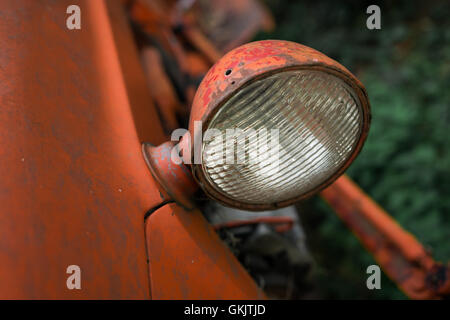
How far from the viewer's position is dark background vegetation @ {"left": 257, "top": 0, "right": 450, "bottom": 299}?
87.7 inches

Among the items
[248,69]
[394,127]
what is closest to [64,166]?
[248,69]

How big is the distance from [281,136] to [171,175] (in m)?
0.25

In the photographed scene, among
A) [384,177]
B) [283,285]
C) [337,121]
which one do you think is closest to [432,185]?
[384,177]

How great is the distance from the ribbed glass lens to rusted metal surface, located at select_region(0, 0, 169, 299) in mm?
179

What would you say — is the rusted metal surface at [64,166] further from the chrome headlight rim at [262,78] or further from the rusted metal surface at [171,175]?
the chrome headlight rim at [262,78]

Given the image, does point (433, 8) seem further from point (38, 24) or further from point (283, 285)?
point (38, 24)

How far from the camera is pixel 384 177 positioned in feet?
8.10

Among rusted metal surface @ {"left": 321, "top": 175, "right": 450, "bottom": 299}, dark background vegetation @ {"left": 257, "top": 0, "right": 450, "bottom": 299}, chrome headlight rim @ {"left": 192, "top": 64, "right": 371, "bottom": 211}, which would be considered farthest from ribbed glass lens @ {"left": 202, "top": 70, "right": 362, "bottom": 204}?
dark background vegetation @ {"left": 257, "top": 0, "right": 450, "bottom": 299}

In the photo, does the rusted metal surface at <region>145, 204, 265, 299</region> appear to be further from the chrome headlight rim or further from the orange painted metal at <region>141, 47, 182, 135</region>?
the orange painted metal at <region>141, 47, 182, 135</region>

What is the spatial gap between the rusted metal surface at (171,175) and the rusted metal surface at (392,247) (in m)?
0.96

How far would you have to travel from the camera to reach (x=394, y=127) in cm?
255

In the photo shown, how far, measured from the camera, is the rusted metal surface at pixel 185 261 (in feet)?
2.46

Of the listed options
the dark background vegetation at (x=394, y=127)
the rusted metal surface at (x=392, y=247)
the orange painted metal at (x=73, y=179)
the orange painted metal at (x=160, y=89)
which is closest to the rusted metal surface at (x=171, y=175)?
the orange painted metal at (x=73, y=179)
